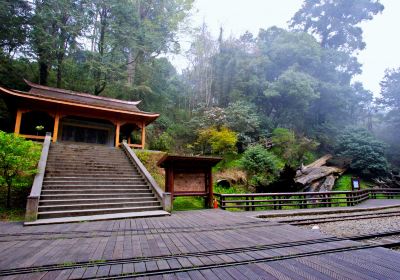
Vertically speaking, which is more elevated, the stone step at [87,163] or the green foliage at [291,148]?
the green foliage at [291,148]

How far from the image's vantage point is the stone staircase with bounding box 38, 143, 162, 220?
21.5 feet

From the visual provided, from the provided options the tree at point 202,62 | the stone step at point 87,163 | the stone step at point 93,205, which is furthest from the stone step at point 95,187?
the tree at point 202,62

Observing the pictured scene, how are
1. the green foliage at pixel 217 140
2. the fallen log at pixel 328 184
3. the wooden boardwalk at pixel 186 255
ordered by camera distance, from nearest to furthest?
the wooden boardwalk at pixel 186 255
the fallen log at pixel 328 184
the green foliage at pixel 217 140

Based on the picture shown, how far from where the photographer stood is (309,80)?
2153cm

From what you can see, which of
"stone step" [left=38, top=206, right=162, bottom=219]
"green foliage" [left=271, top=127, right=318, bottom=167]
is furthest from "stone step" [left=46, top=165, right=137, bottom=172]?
"green foliage" [left=271, top=127, right=318, bottom=167]

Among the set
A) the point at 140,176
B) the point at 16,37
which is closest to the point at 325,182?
the point at 140,176

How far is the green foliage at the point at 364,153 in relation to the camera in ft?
56.2

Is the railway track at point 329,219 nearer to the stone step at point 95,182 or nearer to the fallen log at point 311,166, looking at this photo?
the stone step at point 95,182

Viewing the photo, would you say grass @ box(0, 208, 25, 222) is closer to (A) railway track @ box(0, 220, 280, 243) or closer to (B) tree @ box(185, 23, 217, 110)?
(A) railway track @ box(0, 220, 280, 243)

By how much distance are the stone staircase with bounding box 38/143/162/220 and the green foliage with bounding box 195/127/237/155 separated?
7.47 metres

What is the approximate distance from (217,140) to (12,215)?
41.4 feet

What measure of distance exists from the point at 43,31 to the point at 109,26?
516 cm

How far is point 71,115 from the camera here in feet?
Answer: 45.2

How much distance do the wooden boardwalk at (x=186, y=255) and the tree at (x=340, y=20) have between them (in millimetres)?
32841
